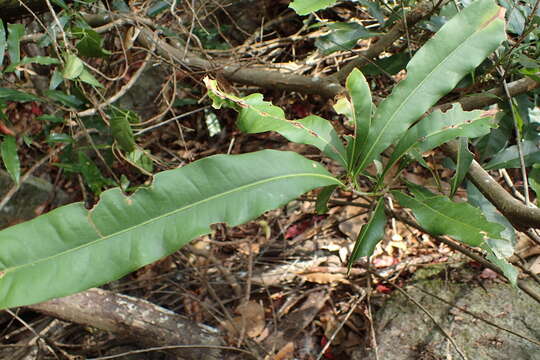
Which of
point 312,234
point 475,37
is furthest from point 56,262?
point 312,234

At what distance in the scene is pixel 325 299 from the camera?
1.59m

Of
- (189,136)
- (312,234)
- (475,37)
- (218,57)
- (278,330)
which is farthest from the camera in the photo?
(189,136)

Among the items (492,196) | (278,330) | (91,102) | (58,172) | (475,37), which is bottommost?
(278,330)

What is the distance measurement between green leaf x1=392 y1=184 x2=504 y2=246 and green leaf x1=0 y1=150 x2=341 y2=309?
26cm

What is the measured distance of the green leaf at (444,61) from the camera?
838 millimetres

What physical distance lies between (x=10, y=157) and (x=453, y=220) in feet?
4.68

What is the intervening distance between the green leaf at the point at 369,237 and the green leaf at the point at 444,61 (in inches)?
6.8

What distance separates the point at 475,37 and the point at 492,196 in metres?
0.36

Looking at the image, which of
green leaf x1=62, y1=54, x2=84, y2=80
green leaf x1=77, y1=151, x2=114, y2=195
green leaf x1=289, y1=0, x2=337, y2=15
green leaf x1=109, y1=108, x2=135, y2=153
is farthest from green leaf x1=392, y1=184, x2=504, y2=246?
green leaf x1=77, y1=151, x2=114, y2=195

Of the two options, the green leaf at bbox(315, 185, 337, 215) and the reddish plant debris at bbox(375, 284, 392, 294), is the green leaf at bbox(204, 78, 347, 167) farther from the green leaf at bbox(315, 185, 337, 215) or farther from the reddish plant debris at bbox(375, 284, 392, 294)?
the reddish plant debris at bbox(375, 284, 392, 294)

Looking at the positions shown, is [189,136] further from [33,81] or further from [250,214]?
[250,214]

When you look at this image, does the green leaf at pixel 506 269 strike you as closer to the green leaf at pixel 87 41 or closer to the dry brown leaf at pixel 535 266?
the dry brown leaf at pixel 535 266

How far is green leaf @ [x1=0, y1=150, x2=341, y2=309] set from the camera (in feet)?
2.02

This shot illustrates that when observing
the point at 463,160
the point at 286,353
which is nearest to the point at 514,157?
the point at 463,160
